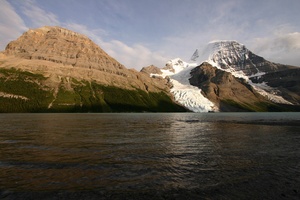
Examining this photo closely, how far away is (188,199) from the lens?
1428 centimetres

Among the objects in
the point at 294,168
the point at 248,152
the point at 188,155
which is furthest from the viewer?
the point at 248,152

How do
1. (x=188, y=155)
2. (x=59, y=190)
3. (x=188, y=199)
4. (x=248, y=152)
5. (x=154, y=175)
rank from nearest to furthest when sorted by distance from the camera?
(x=188, y=199) < (x=59, y=190) < (x=154, y=175) < (x=188, y=155) < (x=248, y=152)

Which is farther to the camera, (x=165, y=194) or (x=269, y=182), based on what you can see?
(x=269, y=182)

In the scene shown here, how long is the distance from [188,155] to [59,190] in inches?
652

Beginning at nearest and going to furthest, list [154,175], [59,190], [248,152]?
1. [59,190]
2. [154,175]
3. [248,152]

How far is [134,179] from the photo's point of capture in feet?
58.8

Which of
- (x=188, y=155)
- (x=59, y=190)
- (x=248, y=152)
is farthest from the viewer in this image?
(x=248, y=152)

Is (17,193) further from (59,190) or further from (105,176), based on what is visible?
(105,176)

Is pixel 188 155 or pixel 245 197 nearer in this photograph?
pixel 245 197

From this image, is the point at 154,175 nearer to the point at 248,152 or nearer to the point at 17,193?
the point at 17,193

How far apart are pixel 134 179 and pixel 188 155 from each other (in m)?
11.7

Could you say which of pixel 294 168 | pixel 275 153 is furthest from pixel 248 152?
pixel 294 168

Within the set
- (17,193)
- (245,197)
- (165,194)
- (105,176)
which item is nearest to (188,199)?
(165,194)

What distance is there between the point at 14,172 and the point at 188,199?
564 inches
